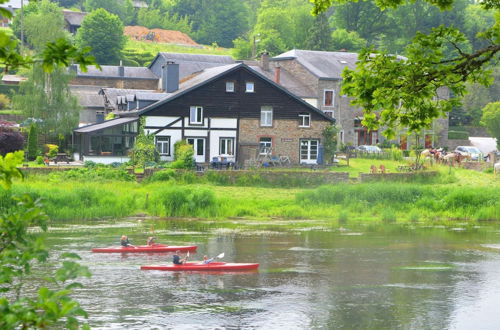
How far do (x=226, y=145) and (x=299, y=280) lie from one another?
27.9 metres

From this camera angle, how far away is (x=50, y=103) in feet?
169

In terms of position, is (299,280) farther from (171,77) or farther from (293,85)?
(293,85)

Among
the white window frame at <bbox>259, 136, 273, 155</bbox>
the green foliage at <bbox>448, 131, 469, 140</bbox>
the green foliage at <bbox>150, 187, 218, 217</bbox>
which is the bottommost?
the green foliage at <bbox>150, 187, 218, 217</bbox>

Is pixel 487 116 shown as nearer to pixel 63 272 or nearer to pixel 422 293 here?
pixel 422 293

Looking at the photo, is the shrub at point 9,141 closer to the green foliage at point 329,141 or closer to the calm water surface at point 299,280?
the calm water surface at point 299,280

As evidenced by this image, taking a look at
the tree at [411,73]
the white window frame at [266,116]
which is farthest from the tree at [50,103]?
the tree at [411,73]

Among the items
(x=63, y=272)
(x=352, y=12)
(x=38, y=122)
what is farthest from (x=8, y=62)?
(x=352, y=12)

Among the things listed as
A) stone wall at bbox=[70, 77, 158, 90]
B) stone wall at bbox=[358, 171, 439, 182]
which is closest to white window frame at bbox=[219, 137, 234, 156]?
stone wall at bbox=[358, 171, 439, 182]

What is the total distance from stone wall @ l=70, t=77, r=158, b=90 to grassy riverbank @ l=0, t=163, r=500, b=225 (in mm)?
36513

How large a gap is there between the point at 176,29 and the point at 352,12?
117ft

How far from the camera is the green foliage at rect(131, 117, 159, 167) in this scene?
148 feet

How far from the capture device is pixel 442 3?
10305 millimetres

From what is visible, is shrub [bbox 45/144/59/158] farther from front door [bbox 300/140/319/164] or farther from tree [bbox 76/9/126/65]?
tree [bbox 76/9/126/65]

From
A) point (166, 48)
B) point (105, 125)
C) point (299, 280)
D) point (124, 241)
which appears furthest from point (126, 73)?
point (299, 280)
